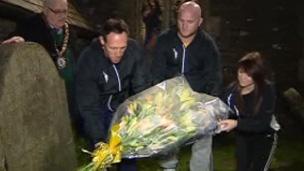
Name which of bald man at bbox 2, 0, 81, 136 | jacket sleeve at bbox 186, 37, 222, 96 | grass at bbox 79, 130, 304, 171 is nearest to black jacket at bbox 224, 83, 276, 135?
jacket sleeve at bbox 186, 37, 222, 96

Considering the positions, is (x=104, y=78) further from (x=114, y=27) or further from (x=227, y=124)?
(x=227, y=124)

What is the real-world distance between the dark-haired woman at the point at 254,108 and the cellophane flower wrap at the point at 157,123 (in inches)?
45.7

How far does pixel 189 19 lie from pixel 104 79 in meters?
0.89

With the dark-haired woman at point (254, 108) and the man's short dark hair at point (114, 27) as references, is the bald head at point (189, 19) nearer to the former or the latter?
the dark-haired woman at point (254, 108)

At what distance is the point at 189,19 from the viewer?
205 inches

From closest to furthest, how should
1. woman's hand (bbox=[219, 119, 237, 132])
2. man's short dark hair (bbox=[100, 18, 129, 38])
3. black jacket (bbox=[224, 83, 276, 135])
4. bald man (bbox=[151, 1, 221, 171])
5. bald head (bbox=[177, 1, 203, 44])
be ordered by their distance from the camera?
man's short dark hair (bbox=[100, 18, 129, 38]) → woman's hand (bbox=[219, 119, 237, 132]) → bald head (bbox=[177, 1, 203, 44]) → black jacket (bbox=[224, 83, 276, 135]) → bald man (bbox=[151, 1, 221, 171])

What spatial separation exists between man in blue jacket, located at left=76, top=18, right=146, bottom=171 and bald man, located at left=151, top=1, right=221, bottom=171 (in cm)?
53

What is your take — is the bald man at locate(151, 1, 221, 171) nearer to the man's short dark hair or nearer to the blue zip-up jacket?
the blue zip-up jacket

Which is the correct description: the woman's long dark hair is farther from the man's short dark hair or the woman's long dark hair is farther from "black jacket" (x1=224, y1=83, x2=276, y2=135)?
the man's short dark hair

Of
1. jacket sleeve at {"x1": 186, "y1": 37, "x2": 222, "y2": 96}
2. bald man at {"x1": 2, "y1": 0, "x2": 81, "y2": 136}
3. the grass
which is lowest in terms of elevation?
the grass

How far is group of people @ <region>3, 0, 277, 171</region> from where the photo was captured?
486cm

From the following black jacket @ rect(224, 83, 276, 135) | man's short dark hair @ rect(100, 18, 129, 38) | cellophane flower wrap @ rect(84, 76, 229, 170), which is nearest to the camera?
cellophane flower wrap @ rect(84, 76, 229, 170)

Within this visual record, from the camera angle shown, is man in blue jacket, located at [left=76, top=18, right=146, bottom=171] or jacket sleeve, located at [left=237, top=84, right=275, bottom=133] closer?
man in blue jacket, located at [left=76, top=18, right=146, bottom=171]

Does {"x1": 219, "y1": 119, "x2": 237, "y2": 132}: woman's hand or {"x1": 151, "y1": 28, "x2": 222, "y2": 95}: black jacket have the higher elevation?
{"x1": 151, "y1": 28, "x2": 222, "y2": 95}: black jacket
